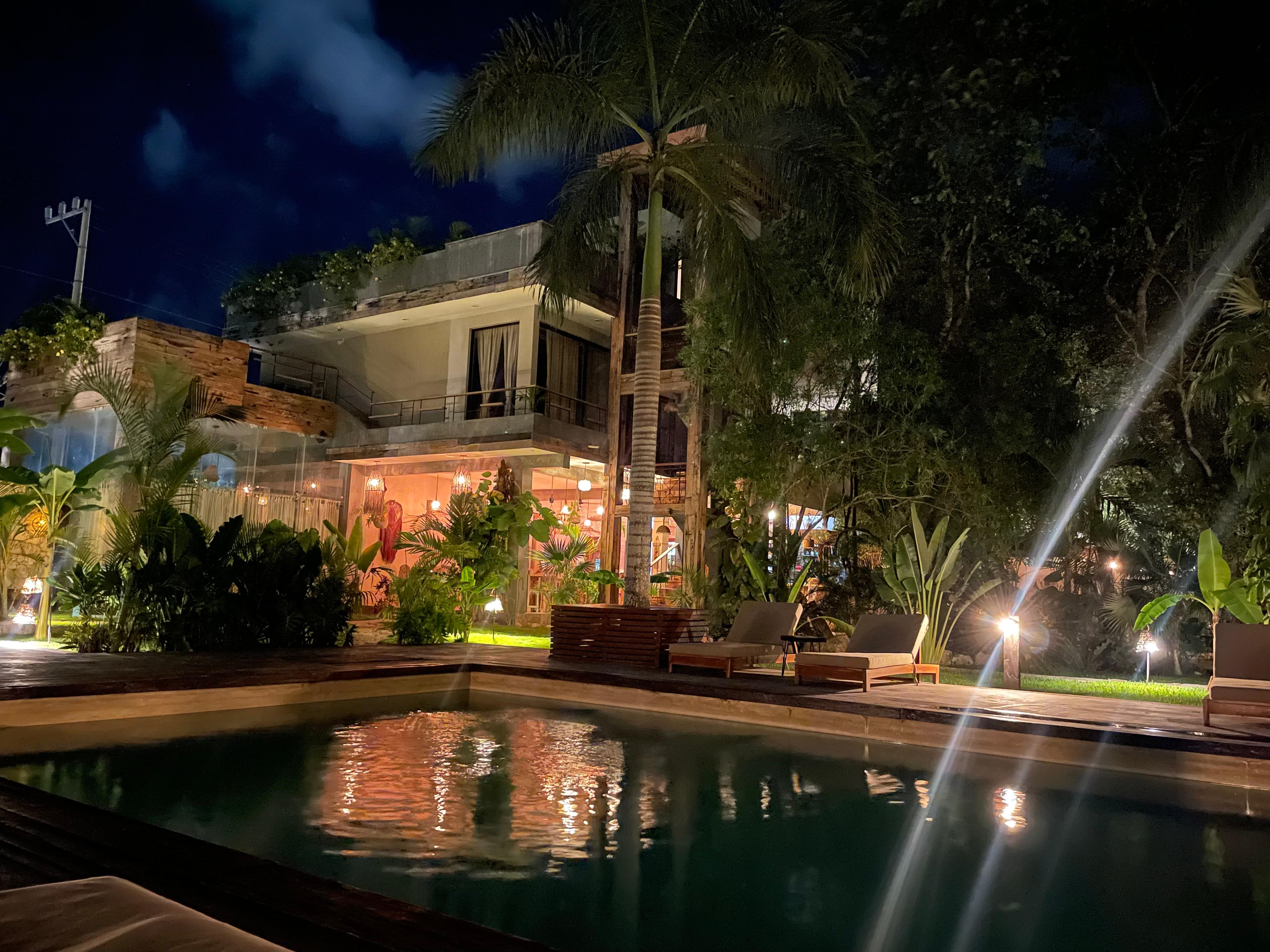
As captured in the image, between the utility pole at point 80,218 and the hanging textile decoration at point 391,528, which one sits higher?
the utility pole at point 80,218

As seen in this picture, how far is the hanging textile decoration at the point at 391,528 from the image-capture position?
2020 cm

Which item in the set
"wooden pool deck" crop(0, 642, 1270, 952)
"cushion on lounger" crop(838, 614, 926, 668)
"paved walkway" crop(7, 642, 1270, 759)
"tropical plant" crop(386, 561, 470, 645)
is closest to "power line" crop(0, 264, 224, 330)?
"tropical plant" crop(386, 561, 470, 645)

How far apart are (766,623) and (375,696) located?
4078mm

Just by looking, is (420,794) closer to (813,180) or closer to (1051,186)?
(813,180)

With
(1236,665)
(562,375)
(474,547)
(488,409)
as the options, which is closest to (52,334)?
(488,409)

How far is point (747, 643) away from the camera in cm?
991

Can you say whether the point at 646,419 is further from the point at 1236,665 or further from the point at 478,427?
the point at 478,427

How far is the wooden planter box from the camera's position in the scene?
33.6ft

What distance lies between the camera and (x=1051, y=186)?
1427cm

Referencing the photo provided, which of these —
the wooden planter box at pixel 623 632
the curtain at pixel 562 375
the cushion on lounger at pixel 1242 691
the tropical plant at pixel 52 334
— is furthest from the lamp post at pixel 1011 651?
the tropical plant at pixel 52 334

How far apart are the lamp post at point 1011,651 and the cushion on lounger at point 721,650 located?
2.56 meters

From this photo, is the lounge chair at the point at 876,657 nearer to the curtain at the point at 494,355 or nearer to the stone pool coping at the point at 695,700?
the stone pool coping at the point at 695,700

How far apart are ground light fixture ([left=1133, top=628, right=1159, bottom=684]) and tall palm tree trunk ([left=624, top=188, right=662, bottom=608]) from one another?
6.89 m

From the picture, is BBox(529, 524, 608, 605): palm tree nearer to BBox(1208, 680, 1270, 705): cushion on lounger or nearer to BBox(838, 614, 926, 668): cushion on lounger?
BBox(838, 614, 926, 668): cushion on lounger
